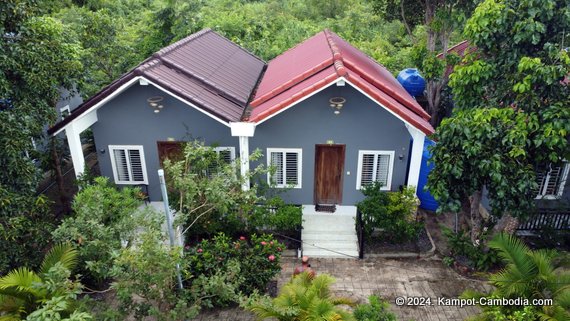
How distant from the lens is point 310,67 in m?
14.8

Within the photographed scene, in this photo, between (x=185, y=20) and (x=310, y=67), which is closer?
(x=310, y=67)

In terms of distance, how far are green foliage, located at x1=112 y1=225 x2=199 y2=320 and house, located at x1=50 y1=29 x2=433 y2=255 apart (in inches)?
201

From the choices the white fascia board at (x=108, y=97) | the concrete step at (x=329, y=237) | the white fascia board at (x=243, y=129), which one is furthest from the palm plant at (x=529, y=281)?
the white fascia board at (x=108, y=97)

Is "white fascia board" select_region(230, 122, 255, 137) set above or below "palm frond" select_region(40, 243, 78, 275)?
above

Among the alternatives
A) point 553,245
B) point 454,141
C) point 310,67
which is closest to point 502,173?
point 454,141

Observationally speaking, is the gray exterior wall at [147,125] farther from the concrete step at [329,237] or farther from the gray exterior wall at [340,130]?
the concrete step at [329,237]

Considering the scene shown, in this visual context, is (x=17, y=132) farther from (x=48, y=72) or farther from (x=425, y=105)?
(x=425, y=105)

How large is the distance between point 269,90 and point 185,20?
1267 centimetres

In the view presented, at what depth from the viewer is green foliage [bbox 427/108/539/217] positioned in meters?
9.98

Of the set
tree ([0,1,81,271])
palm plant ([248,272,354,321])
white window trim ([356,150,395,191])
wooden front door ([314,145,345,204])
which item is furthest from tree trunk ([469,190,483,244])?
tree ([0,1,81,271])

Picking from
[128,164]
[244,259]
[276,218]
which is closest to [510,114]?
[276,218]

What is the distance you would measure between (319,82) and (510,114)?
5.06 meters

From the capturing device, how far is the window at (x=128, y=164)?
571 inches

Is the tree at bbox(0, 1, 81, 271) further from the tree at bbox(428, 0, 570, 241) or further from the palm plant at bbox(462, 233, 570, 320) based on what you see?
the palm plant at bbox(462, 233, 570, 320)
